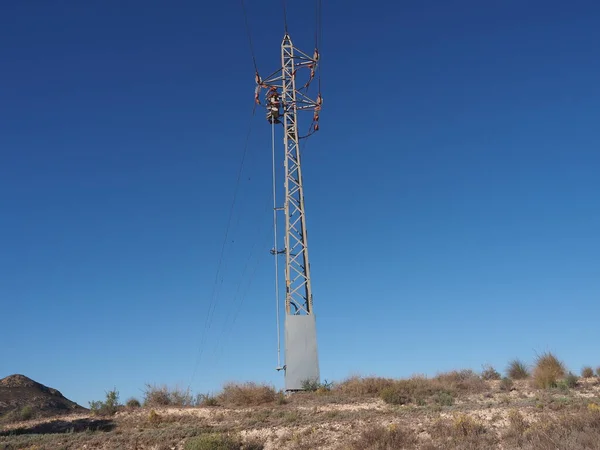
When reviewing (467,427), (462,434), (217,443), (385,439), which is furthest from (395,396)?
(217,443)

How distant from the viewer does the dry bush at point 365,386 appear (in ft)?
69.3

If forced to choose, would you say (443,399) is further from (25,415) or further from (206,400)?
(25,415)

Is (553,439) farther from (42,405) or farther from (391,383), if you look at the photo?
(42,405)

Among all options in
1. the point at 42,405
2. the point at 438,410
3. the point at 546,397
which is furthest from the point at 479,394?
the point at 42,405

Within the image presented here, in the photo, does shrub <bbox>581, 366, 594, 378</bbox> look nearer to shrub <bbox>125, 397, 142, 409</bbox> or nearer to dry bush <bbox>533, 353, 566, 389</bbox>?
dry bush <bbox>533, 353, 566, 389</bbox>

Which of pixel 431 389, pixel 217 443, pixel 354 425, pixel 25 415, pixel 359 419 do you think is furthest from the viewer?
pixel 25 415

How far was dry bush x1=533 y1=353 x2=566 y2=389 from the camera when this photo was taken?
2109 cm

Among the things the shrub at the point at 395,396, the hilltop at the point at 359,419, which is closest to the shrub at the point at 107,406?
the hilltop at the point at 359,419

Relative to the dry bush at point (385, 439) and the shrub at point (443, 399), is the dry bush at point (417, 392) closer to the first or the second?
the shrub at point (443, 399)

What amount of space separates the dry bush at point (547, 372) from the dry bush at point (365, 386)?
19.5 feet

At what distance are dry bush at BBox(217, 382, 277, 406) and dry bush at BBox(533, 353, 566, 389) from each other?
35.2 ft

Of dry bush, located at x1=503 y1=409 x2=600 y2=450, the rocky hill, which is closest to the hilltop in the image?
dry bush, located at x1=503 y1=409 x2=600 y2=450

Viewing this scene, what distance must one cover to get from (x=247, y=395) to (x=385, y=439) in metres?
8.74

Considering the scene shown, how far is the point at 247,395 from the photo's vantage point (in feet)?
68.8
